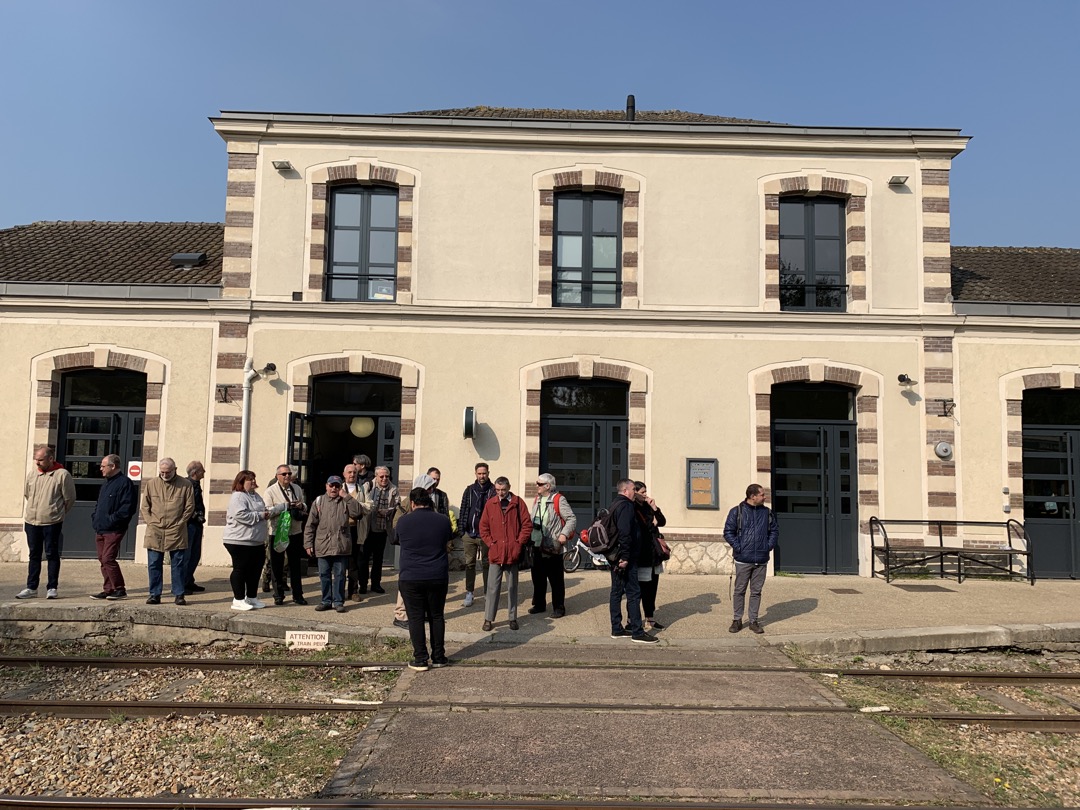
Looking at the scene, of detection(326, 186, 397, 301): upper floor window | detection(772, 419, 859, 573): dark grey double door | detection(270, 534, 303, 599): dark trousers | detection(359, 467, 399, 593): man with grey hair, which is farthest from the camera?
detection(326, 186, 397, 301): upper floor window

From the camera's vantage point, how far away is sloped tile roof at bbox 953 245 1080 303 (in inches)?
504

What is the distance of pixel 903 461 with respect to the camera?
12023 mm

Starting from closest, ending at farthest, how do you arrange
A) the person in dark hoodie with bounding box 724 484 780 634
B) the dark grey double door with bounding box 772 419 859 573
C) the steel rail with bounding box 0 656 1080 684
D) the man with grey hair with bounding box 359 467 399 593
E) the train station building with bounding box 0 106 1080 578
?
the steel rail with bounding box 0 656 1080 684
the person in dark hoodie with bounding box 724 484 780 634
the man with grey hair with bounding box 359 467 399 593
the train station building with bounding box 0 106 1080 578
the dark grey double door with bounding box 772 419 859 573

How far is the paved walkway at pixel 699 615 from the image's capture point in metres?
7.82

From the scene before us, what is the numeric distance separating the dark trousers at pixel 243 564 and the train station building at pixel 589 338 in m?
3.19

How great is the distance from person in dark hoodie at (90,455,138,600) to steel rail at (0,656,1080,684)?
1.56 meters

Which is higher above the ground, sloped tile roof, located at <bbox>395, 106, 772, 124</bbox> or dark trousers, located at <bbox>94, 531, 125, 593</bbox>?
sloped tile roof, located at <bbox>395, 106, 772, 124</bbox>

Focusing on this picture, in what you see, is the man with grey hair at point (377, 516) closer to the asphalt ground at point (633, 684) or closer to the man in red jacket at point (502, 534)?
the asphalt ground at point (633, 684)

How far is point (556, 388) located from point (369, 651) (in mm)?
5907

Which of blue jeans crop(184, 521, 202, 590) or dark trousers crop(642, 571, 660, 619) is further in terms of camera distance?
blue jeans crop(184, 521, 202, 590)

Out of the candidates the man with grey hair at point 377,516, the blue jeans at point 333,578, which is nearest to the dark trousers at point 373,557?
the man with grey hair at point 377,516

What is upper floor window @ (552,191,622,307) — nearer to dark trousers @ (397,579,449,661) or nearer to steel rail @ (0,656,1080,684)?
dark trousers @ (397,579,449,661)

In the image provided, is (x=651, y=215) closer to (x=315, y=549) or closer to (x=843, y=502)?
(x=843, y=502)

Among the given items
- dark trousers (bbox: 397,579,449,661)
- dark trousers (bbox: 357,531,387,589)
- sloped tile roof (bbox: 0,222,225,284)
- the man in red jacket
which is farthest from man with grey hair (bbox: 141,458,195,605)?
sloped tile roof (bbox: 0,222,225,284)
